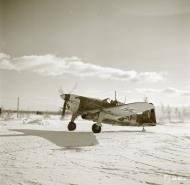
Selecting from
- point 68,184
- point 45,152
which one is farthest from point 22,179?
point 45,152

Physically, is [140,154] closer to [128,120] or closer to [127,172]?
[127,172]

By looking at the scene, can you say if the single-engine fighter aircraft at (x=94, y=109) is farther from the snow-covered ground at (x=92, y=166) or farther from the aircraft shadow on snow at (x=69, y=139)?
the snow-covered ground at (x=92, y=166)

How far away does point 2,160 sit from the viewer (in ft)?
23.6

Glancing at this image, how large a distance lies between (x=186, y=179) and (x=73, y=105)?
11.4 meters

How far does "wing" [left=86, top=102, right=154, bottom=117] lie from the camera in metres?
14.7

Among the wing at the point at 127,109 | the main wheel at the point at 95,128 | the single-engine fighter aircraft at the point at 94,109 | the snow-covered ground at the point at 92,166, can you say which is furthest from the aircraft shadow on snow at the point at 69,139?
the wing at the point at 127,109

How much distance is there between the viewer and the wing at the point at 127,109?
48.3 feet

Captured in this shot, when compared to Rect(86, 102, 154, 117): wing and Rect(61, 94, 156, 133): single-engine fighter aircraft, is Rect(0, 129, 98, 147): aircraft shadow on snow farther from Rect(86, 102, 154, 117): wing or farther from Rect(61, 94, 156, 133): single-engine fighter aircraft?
Rect(86, 102, 154, 117): wing

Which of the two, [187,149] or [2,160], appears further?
[187,149]

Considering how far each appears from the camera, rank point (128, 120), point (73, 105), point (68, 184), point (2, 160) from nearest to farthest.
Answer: point (68, 184)
point (2, 160)
point (73, 105)
point (128, 120)

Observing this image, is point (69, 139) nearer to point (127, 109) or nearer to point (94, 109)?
point (94, 109)

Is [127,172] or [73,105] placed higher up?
[73,105]

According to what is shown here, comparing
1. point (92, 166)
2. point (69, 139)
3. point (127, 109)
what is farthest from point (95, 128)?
point (92, 166)

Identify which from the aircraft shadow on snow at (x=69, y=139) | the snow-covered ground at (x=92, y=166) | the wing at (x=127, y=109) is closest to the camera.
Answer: the snow-covered ground at (x=92, y=166)
